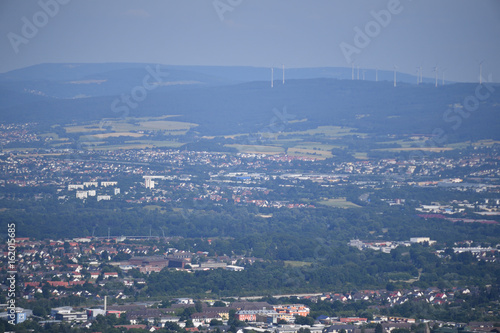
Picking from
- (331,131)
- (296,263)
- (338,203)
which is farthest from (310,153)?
(296,263)

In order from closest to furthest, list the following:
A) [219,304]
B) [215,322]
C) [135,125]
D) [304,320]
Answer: [215,322], [304,320], [219,304], [135,125]

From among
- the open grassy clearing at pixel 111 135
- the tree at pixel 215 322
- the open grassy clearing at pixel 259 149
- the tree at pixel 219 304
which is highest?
the open grassy clearing at pixel 111 135

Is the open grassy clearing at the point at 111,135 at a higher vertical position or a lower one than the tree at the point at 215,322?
higher

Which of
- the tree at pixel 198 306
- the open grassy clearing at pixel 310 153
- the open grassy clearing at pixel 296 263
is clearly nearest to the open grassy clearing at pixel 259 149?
the open grassy clearing at pixel 310 153

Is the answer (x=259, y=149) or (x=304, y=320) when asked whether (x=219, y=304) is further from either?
(x=259, y=149)

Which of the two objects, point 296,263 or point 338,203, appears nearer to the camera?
point 296,263

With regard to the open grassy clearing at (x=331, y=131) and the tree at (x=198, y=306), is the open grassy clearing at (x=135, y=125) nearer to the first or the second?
the open grassy clearing at (x=331, y=131)

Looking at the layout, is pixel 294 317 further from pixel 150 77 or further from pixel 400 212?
pixel 150 77

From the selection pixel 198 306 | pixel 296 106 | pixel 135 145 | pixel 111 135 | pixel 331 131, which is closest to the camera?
pixel 198 306

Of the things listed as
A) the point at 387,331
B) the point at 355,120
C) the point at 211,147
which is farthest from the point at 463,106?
the point at 387,331

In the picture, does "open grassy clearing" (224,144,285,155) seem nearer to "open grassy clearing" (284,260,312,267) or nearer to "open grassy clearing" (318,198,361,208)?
"open grassy clearing" (318,198,361,208)
